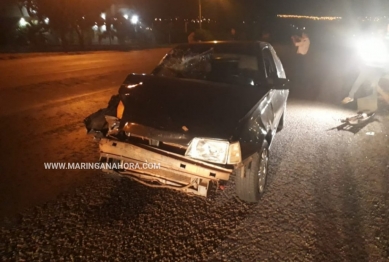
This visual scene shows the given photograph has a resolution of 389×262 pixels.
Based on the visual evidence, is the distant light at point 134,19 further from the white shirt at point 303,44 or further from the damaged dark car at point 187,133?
the damaged dark car at point 187,133

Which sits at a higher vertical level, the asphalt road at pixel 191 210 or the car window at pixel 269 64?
the car window at pixel 269 64

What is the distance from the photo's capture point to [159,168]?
3.68 m

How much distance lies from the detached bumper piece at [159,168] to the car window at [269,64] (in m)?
2.42

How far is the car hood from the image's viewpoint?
3.64m

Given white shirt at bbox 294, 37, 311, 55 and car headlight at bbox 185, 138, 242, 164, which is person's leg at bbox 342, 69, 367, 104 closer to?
white shirt at bbox 294, 37, 311, 55

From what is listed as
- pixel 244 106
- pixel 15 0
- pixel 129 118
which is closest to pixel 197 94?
pixel 244 106

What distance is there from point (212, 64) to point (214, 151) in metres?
2.27

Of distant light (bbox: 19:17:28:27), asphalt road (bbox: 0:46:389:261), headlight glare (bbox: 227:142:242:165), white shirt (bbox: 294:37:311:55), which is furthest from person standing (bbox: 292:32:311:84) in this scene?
distant light (bbox: 19:17:28:27)

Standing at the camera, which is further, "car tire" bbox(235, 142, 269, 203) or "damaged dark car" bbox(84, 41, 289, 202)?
"car tire" bbox(235, 142, 269, 203)

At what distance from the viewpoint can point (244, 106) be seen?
4035mm

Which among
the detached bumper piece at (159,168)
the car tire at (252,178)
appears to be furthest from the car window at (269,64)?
the detached bumper piece at (159,168)

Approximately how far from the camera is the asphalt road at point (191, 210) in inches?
128

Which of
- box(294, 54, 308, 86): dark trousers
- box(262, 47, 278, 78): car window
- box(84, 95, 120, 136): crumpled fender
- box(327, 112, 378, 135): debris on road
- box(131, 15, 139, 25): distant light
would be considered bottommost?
box(327, 112, 378, 135): debris on road

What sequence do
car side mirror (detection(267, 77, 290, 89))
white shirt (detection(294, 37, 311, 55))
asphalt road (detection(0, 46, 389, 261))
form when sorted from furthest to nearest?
white shirt (detection(294, 37, 311, 55))
car side mirror (detection(267, 77, 290, 89))
asphalt road (detection(0, 46, 389, 261))
